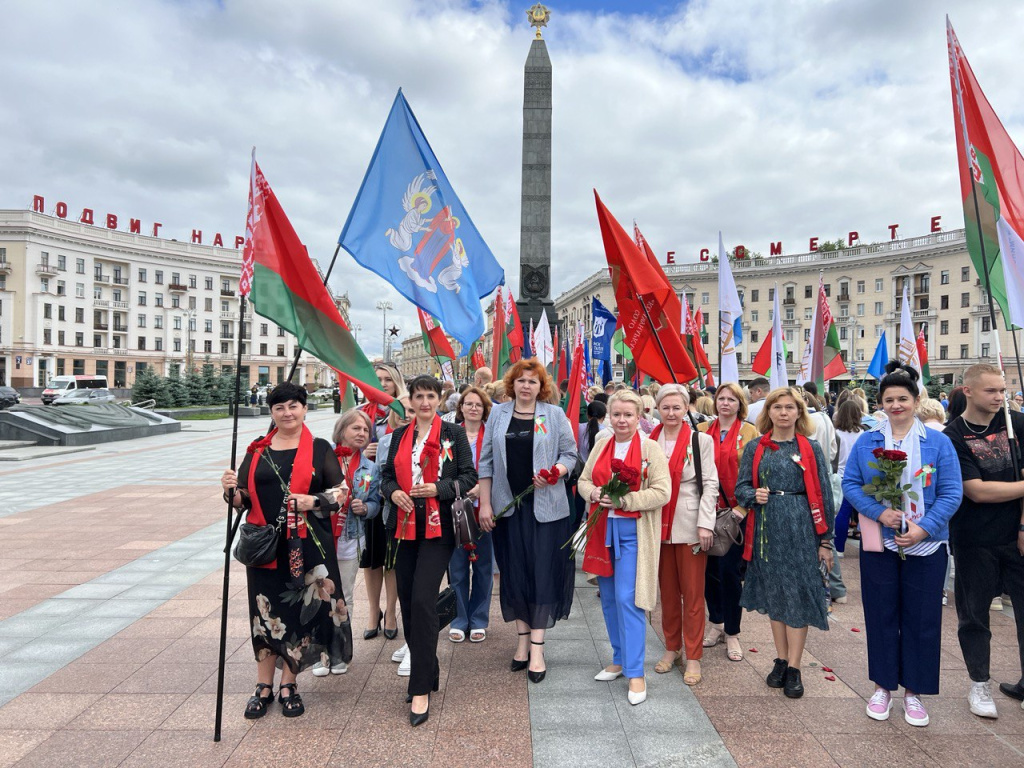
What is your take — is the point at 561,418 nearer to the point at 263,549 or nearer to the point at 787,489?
the point at 787,489

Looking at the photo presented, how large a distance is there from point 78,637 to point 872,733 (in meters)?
4.97

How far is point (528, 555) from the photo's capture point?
4160mm

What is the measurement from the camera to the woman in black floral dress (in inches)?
137

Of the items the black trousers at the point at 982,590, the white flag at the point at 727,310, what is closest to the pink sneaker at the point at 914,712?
the black trousers at the point at 982,590

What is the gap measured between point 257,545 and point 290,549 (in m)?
0.20

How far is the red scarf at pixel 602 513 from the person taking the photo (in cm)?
388

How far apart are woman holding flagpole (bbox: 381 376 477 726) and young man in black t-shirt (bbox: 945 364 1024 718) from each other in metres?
2.77

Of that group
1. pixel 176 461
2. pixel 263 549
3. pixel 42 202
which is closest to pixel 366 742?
pixel 263 549

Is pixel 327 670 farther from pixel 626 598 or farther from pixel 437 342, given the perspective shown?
pixel 437 342

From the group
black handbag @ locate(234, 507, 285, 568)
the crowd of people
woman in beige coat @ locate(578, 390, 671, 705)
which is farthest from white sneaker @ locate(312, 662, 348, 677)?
woman in beige coat @ locate(578, 390, 671, 705)

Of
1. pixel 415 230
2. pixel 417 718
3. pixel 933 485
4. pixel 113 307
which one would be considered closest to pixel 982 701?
pixel 933 485

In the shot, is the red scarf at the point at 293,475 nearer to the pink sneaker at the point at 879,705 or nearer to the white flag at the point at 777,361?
the pink sneaker at the point at 879,705

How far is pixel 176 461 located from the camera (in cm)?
1591

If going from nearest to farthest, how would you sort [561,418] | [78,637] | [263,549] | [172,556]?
[263,549], [561,418], [78,637], [172,556]
